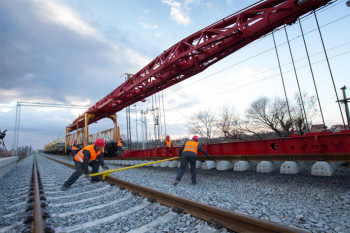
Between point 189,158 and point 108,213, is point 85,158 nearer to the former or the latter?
point 108,213

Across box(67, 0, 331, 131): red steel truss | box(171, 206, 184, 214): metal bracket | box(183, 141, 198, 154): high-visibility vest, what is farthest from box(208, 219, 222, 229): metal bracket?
box(67, 0, 331, 131): red steel truss

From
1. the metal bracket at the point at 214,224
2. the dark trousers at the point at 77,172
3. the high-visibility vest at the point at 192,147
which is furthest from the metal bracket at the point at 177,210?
the dark trousers at the point at 77,172

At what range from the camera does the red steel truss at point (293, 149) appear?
4172 mm

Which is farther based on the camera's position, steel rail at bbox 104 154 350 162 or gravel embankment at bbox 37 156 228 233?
steel rail at bbox 104 154 350 162

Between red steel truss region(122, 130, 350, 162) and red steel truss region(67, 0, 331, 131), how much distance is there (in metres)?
3.23

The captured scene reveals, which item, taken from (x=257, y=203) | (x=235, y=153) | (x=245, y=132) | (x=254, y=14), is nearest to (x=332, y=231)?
(x=257, y=203)

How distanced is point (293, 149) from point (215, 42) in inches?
164

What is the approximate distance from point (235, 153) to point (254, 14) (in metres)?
4.44

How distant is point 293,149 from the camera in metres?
4.87

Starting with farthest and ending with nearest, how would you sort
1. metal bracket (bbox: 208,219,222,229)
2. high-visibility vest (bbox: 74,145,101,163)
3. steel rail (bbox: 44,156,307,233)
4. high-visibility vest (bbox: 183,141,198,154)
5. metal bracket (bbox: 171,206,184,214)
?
high-visibility vest (bbox: 74,145,101,163) < high-visibility vest (bbox: 183,141,198,154) < metal bracket (bbox: 171,206,184,214) < metal bracket (bbox: 208,219,222,229) < steel rail (bbox: 44,156,307,233)

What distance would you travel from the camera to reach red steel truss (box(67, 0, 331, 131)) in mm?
5293

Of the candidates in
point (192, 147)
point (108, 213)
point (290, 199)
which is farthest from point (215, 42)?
point (108, 213)

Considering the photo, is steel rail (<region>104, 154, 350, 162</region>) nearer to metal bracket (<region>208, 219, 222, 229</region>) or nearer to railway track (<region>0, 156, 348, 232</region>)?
railway track (<region>0, 156, 348, 232</region>)

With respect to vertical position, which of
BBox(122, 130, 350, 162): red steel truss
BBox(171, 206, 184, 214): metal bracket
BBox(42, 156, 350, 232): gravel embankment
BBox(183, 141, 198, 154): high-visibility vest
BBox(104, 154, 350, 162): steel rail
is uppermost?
BBox(183, 141, 198, 154): high-visibility vest
